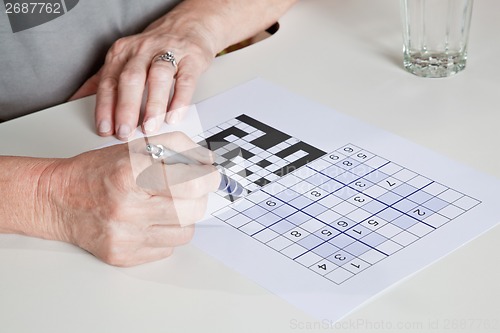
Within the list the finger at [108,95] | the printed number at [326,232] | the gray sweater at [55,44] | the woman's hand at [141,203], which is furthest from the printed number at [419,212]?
the gray sweater at [55,44]

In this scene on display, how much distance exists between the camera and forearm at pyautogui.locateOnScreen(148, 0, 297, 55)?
5.04 feet

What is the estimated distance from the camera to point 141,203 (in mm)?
1000

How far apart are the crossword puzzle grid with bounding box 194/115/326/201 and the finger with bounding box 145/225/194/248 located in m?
0.13

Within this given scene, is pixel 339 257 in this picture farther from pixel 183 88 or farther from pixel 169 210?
pixel 183 88

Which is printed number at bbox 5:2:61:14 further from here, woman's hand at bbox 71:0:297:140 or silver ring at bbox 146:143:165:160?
silver ring at bbox 146:143:165:160

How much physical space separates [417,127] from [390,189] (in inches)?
7.5

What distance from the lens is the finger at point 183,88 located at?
132cm

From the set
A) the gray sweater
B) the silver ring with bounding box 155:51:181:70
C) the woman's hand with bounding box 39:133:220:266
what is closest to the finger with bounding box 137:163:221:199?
the woman's hand with bounding box 39:133:220:266

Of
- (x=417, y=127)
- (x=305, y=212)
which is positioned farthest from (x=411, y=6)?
(x=305, y=212)

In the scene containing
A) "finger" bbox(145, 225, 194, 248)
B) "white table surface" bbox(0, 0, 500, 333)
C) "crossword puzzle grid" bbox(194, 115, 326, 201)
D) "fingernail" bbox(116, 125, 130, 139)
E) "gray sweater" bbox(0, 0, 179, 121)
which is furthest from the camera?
"gray sweater" bbox(0, 0, 179, 121)

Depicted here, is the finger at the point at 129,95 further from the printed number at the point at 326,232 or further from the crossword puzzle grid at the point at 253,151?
the printed number at the point at 326,232

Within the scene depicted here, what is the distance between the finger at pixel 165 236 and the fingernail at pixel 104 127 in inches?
13.2

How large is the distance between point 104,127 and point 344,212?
17.9 inches

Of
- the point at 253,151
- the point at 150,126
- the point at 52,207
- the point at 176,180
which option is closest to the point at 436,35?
the point at 253,151
